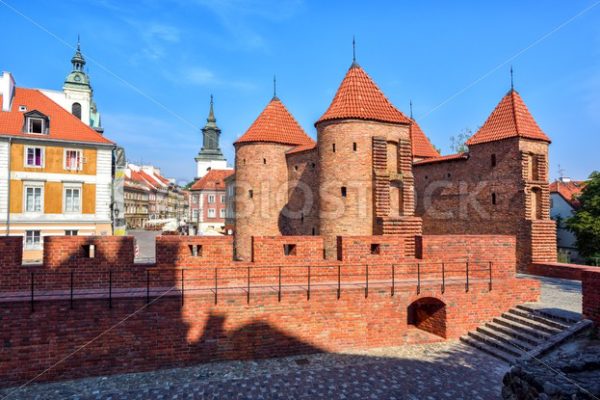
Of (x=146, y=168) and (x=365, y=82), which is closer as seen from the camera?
(x=365, y=82)

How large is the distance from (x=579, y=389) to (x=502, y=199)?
43.3ft

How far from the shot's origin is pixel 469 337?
9914 mm

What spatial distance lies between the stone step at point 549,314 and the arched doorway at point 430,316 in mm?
2323

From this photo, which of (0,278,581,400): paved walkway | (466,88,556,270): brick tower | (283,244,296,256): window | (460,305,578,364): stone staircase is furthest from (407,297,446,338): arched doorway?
(466,88,556,270): brick tower

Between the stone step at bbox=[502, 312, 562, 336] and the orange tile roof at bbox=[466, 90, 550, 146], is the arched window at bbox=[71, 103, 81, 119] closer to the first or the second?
the orange tile roof at bbox=[466, 90, 550, 146]

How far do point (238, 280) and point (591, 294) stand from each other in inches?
345

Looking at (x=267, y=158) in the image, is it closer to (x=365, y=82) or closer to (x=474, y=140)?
(x=365, y=82)

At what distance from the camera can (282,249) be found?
10820mm

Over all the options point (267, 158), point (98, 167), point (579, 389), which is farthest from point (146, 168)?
point (579, 389)

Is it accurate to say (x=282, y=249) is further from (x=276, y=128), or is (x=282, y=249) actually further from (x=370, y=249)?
(x=276, y=128)

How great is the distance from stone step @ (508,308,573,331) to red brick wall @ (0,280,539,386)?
1.40 feet

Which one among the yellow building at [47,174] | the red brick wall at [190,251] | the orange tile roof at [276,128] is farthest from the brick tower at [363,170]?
the yellow building at [47,174]

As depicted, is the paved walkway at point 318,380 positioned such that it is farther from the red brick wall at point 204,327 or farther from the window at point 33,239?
the window at point 33,239

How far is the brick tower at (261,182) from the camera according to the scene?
62.7 ft
